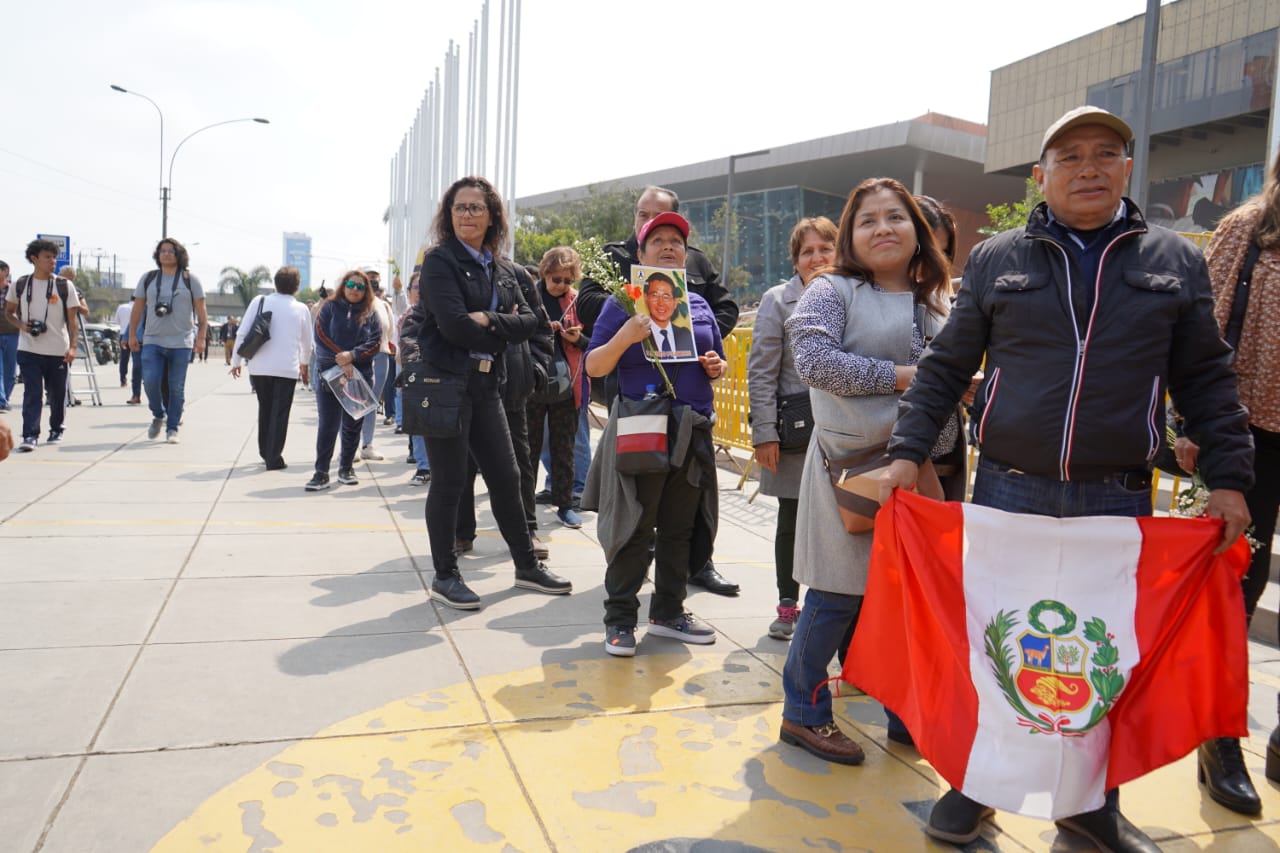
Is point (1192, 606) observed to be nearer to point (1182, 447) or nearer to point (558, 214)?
point (1182, 447)

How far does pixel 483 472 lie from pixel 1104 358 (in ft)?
10.9

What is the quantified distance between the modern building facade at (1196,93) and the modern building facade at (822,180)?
9.46 meters

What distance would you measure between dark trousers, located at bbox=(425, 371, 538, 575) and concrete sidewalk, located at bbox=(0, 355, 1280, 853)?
0.27 meters

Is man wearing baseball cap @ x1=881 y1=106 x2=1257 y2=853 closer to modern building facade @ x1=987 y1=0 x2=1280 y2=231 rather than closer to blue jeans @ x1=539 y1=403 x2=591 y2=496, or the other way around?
blue jeans @ x1=539 y1=403 x2=591 y2=496

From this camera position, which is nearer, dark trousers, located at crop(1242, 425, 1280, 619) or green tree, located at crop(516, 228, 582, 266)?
dark trousers, located at crop(1242, 425, 1280, 619)

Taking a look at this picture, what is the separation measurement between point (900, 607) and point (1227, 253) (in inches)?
64.2

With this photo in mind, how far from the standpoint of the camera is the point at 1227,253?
3182 mm

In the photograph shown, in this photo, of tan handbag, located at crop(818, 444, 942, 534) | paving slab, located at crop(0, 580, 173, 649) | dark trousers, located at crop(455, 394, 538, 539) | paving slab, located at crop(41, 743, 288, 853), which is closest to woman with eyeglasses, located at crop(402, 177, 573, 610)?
dark trousers, located at crop(455, 394, 538, 539)

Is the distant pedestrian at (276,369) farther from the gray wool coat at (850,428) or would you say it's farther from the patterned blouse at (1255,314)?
the patterned blouse at (1255,314)

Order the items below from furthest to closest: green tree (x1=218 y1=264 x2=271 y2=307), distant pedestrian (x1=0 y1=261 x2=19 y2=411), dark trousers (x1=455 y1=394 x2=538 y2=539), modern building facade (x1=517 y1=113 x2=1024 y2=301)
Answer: green tree (x1=218 y1=264 x2=271 y2=307), modern building facade (x1=517 y1=113 x2=1024 y2=301), distant pedestrian (x1=0 y1=261 x2=19 y2=411), dark trousers (x1=455 y1=394 x2=538 y2=539)

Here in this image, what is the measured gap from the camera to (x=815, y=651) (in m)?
3.20

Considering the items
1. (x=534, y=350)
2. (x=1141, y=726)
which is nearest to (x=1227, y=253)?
(x=1141, y=726)

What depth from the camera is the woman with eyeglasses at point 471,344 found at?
4695 mm

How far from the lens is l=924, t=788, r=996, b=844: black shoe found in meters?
2.69
